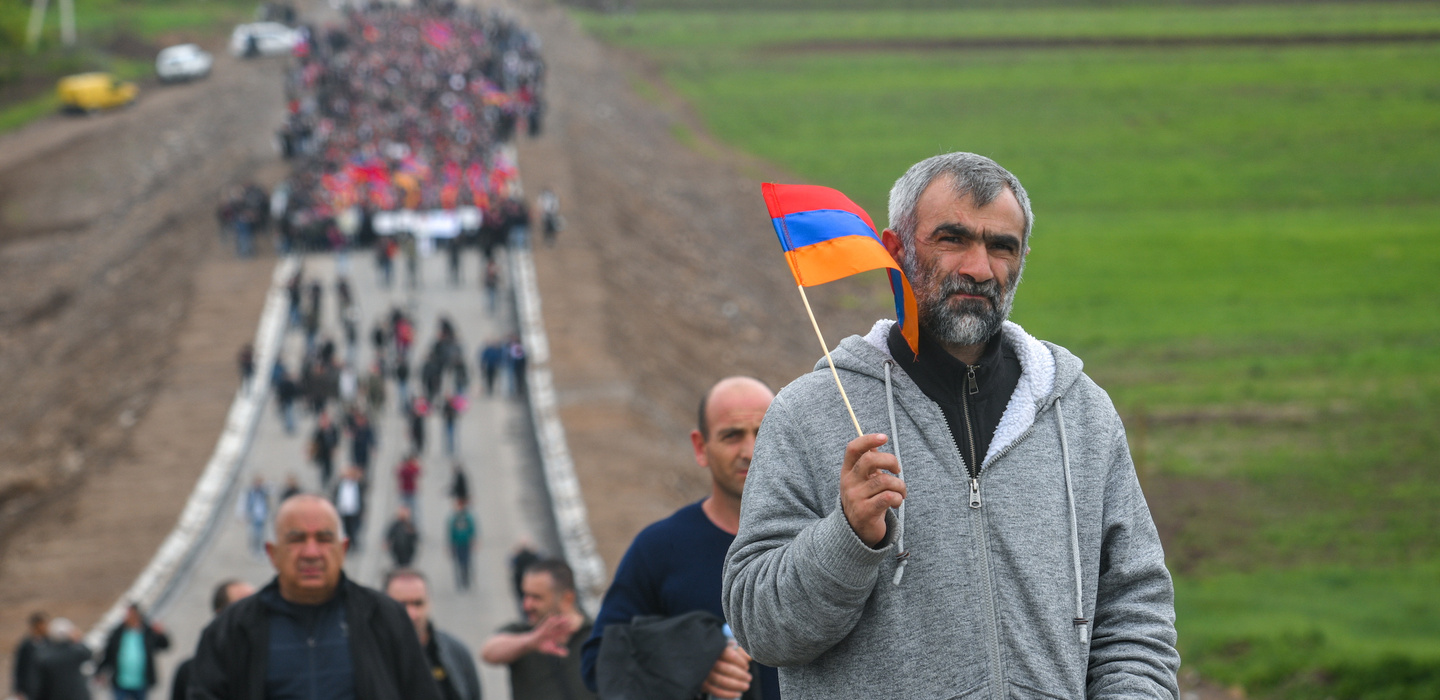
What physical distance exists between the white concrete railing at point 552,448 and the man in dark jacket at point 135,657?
4544 mm

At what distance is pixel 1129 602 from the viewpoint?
133 inches

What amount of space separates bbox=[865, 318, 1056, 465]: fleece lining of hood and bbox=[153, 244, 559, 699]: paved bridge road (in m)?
14.5

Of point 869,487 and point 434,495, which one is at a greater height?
point 869,487

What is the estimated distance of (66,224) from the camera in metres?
60.0

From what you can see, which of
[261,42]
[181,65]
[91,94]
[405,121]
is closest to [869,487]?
[405,121]

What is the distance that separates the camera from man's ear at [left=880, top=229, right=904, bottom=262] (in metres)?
3.48

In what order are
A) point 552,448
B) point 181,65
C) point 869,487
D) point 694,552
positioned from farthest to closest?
point 181,65
point 552,448
point 694,552
point 869,487

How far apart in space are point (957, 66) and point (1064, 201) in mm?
28752

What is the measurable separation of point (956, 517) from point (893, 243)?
24.9 inches

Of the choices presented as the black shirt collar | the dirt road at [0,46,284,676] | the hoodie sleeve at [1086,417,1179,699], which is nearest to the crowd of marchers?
the dirt road at [0,46,284,676]

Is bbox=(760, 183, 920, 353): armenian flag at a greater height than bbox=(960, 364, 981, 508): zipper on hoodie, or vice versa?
bbox=(760, 183, 920, 353): armenian flag

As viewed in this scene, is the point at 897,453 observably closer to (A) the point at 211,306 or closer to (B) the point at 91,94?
(A) the point at 211,306

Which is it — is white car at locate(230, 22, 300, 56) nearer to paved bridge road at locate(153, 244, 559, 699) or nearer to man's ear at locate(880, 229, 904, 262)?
paved bridge road at locate(153, 244, 559, 699)

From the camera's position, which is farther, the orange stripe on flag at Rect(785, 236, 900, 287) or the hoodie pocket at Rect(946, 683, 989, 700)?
the orange stripe on flag at Rect(785, 236, 900, 287)
